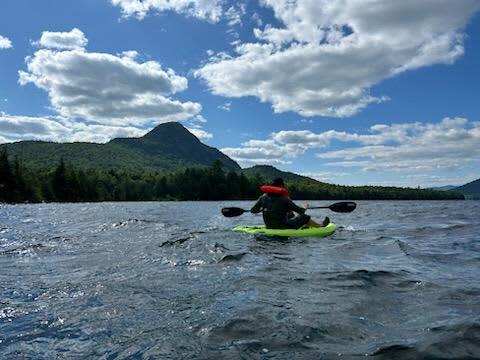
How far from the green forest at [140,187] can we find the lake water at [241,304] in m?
91.2

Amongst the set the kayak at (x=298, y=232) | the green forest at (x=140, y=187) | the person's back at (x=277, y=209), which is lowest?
the kayak at (x=298, y=232)

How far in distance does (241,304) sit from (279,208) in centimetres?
1034

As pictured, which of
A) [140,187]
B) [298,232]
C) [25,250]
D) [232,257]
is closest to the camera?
[232,257]

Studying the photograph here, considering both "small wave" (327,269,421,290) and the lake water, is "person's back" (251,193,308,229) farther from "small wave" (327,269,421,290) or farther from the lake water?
"small wave" (327,269,421,290)

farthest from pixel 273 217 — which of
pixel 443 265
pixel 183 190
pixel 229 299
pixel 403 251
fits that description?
pixel 183 190

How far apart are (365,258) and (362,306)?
5.46m

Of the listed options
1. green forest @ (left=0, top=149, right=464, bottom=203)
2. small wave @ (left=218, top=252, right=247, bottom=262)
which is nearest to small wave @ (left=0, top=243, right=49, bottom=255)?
small wave @ (left=218, top=252, right=247, bottom=262)

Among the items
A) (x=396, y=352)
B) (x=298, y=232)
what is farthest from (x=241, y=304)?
(x=298, y=232)

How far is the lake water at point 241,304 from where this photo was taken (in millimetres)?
5375

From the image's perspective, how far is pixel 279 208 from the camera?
17.5m

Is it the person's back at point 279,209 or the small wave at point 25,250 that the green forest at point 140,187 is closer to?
the small wave at point 25,250

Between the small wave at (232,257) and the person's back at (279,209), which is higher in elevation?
the person's back at (279,209)

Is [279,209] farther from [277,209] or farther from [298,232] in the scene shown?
[298,232]

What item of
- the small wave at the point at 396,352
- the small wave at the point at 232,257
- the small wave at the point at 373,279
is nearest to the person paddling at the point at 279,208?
the small wave at the point at 232,257
